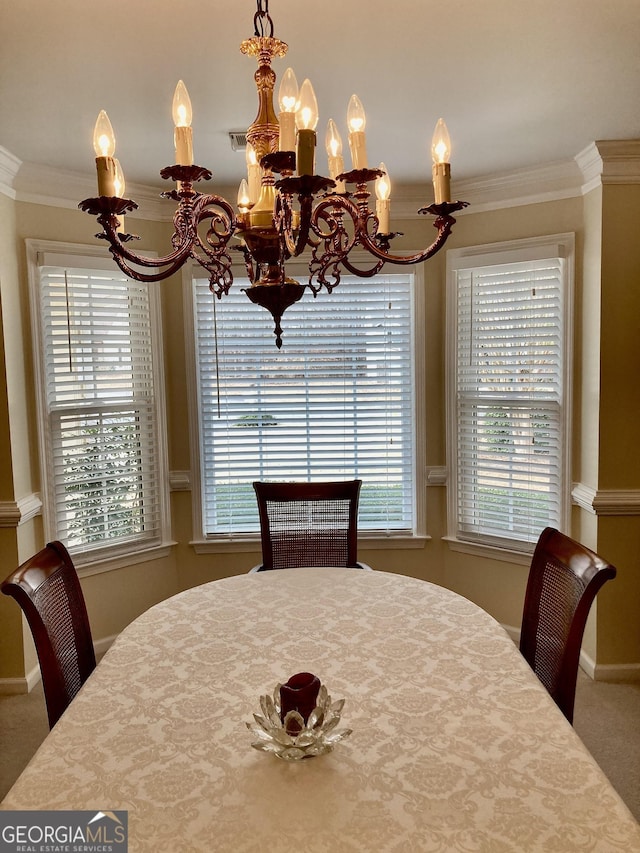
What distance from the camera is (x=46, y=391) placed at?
3.10m

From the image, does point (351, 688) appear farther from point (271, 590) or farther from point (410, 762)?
point (271, 590)

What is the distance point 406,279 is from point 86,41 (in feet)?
6.79

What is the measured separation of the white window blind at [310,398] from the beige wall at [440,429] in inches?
5.5

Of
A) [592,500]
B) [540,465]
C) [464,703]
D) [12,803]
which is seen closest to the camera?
[12,803]

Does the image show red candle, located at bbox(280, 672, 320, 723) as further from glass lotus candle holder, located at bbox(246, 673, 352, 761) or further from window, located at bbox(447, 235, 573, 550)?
window, located at bbox(447, 235, 573, 550)

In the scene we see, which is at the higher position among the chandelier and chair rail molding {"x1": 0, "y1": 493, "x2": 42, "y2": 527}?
the chandelier

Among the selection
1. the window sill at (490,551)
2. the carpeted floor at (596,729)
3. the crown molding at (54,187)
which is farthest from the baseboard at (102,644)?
the crown molding at (54,187)

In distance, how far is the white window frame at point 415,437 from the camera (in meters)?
3.46

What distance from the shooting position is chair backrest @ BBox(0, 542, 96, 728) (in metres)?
1.61

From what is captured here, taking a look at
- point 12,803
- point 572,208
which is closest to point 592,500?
point 572,208

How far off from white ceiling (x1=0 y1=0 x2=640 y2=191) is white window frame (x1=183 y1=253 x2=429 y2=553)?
0.83m

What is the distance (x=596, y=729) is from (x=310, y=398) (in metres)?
2.11

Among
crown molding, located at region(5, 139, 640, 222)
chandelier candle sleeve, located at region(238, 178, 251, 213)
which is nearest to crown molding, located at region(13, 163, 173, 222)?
crown molding, located at region(5, 139, 640, 222)

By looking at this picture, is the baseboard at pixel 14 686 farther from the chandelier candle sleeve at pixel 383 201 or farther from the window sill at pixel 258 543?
the chandelier candle sleeve at pixel 383 201
